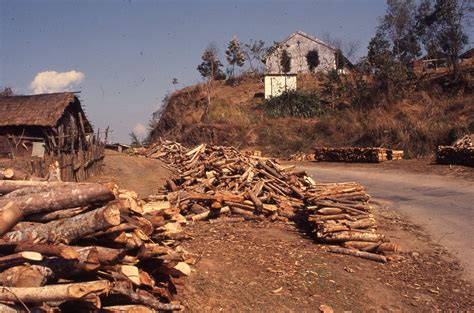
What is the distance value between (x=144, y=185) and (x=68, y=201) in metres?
13.1

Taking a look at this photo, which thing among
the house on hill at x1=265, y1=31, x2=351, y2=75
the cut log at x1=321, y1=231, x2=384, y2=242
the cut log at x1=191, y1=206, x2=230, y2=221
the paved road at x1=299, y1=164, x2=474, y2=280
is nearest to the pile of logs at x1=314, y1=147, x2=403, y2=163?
the paved road at x1=299, y1=164, x2=474, y2=280

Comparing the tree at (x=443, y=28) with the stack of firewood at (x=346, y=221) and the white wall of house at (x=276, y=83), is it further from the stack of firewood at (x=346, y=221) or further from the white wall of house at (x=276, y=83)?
the stack of firewood at (x=346, y=221)

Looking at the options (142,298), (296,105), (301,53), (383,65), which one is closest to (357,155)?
(383,65)

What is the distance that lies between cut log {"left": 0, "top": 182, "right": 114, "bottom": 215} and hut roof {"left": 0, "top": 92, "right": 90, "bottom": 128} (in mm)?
21315

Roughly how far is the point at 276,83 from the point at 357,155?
22212 mm

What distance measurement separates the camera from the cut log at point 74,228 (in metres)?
4.92

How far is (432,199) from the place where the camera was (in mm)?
15047

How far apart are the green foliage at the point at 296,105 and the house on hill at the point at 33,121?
19127mm

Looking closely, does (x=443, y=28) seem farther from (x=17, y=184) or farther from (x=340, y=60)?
(x=17, y=184)

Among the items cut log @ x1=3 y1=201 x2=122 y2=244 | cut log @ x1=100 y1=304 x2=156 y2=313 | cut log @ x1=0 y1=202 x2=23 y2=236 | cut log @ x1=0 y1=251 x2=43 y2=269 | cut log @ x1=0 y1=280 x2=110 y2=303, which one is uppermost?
cut log @ x1=0 y1=202 x2=23 y2=236

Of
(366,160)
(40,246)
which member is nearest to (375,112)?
(366,160)

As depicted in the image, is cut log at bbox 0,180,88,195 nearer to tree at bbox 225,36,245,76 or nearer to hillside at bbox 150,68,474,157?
hillside at bbox 150,68,474,157

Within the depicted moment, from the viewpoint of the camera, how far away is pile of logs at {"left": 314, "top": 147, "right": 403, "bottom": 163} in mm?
25812

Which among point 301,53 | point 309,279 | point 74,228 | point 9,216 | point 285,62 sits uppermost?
point 301,53
